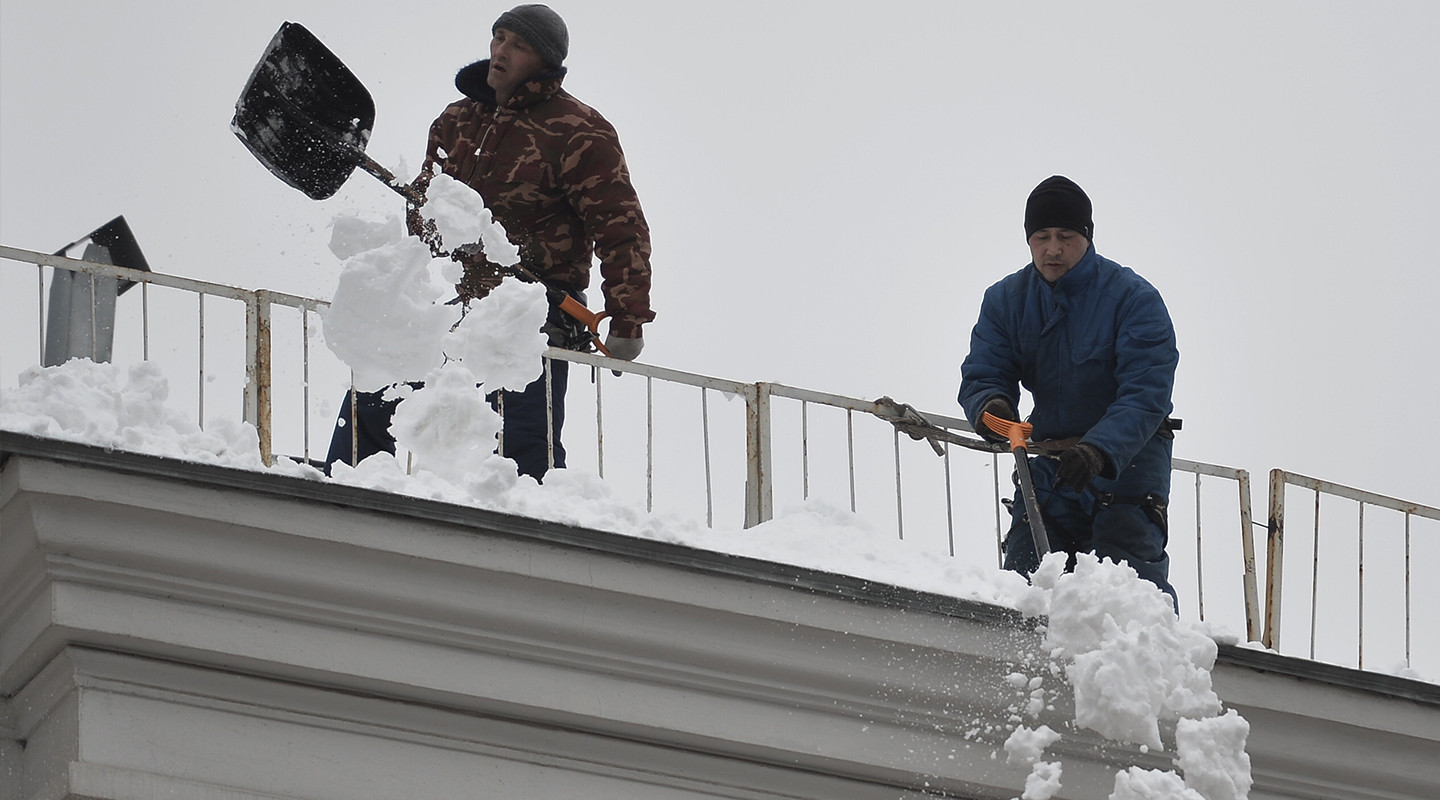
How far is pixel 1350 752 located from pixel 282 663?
2847 millimetres

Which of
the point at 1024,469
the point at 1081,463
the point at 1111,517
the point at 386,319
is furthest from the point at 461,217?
the point at 1111,517

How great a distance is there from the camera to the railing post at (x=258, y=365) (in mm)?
5539

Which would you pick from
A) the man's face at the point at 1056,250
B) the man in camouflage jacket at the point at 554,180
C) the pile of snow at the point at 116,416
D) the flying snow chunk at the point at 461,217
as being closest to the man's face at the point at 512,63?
the man in camouflage jacket at the point at 554,180

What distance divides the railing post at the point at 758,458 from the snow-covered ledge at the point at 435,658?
4.48 ft

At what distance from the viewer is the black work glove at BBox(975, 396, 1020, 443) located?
20.4 feet

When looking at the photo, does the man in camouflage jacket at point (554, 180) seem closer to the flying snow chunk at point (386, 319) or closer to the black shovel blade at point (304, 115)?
the black shovel blade at point (304, 115)

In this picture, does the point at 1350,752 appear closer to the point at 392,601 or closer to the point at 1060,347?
the point at 1060,347

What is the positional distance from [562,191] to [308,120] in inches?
32.9

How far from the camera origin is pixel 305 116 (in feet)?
21.1

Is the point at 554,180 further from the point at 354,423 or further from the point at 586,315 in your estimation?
the point at 354,423

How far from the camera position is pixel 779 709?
4891 millimetres

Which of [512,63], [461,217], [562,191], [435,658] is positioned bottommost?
[435,658]

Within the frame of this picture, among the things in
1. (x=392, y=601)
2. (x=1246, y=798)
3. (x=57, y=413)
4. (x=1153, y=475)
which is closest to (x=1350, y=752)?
(x=1246, y=798)

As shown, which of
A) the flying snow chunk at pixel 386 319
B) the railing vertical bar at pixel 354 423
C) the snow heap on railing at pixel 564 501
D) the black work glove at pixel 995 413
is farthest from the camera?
the black work glove at pixel 995 413
